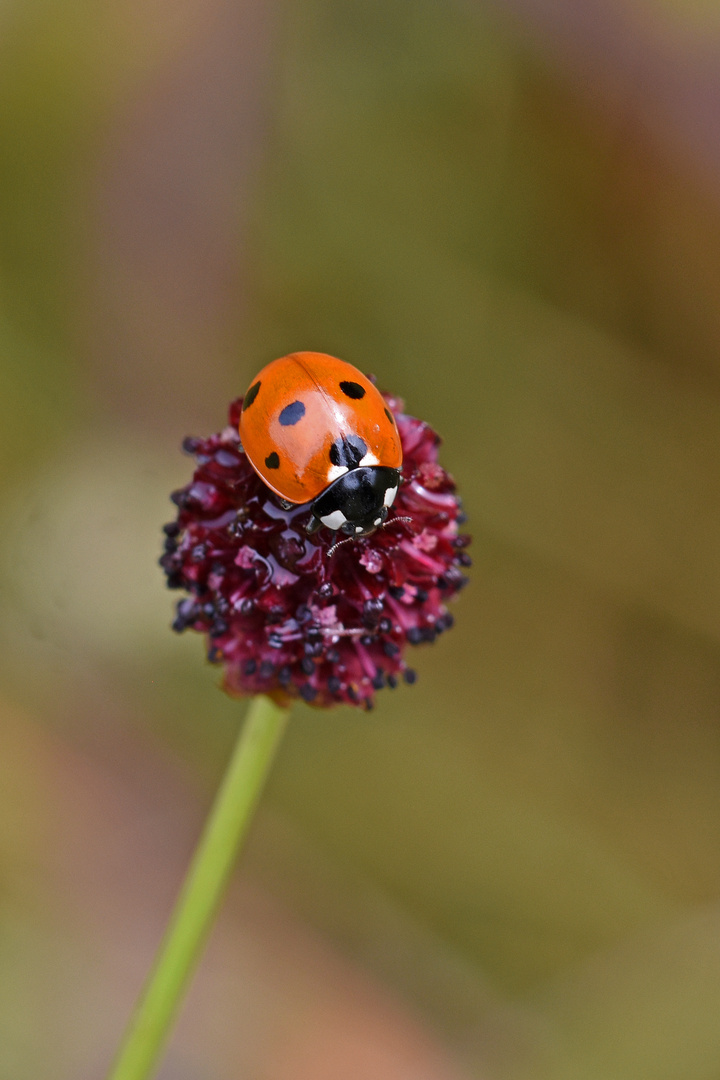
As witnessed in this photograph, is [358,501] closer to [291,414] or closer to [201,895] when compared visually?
[291,414]

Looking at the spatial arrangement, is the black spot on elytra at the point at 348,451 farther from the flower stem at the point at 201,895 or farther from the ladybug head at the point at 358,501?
the flower stem at the point at 201,895

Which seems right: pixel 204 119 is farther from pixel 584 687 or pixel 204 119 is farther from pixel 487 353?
pixel 584 687

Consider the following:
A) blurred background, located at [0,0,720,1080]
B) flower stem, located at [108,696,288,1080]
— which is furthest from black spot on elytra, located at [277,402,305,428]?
blurred background, located at [0,0,720,1080]

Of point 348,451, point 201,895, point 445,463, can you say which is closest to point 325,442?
point 348,451

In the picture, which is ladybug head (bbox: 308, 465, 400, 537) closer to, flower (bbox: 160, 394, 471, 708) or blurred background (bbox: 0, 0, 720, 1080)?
flower (bbox: 160, 394, 471, 708)

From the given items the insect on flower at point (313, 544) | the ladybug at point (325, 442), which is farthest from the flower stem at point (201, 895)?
the ladybug at point (325, 442)

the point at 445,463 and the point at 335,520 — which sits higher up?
the point at 445,463

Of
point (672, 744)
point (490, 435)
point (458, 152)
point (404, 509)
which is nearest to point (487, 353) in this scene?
point (490, 435)
